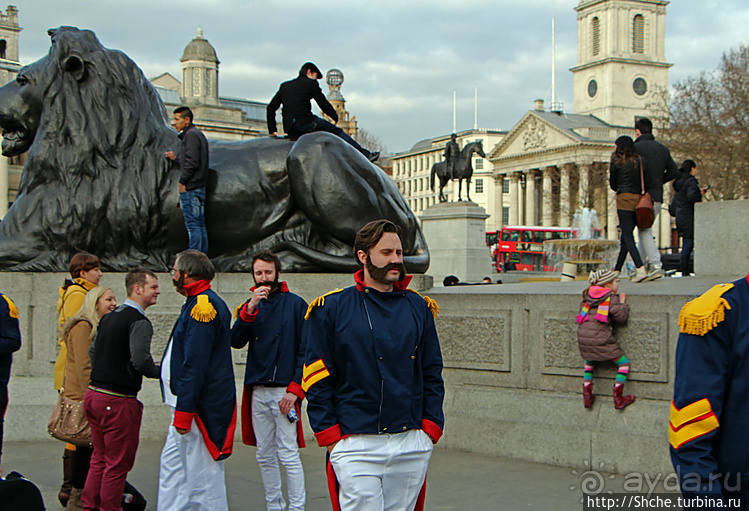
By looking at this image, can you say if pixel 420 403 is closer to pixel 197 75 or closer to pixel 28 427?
pixel 28 427

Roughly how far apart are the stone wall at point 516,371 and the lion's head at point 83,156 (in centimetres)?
46

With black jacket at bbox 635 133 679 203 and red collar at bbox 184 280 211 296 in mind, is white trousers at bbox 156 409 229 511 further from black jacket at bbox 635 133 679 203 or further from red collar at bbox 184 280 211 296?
black jacket at bbox 635 133 679 203

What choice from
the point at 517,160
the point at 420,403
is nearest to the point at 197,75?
the point at 517,160

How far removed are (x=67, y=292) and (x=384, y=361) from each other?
3.46 metres

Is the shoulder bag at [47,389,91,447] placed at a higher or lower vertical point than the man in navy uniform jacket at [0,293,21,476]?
lower

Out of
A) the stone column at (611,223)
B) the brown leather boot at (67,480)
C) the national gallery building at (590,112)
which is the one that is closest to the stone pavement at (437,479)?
the brown leather boot at (67,480)

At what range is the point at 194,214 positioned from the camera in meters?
7.58

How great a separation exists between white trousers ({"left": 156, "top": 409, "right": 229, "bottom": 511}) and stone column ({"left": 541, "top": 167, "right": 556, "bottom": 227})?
87451mm

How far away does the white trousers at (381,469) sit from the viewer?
11.3 feet

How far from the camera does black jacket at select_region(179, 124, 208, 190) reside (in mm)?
7488

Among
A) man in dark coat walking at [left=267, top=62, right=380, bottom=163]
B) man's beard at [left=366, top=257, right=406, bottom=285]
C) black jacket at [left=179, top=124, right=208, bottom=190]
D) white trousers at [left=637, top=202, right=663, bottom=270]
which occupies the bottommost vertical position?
man's beard at [left=366, top=257, right=406, bottom=285]

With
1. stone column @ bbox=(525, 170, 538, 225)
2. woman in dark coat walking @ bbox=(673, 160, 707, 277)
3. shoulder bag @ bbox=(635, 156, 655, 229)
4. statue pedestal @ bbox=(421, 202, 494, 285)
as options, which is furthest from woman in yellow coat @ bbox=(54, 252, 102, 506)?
stone column @ bbox=(525, 170, 538, 225)

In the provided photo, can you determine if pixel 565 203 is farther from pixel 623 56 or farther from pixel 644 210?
pixel 644 210

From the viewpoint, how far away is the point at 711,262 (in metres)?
9.02
